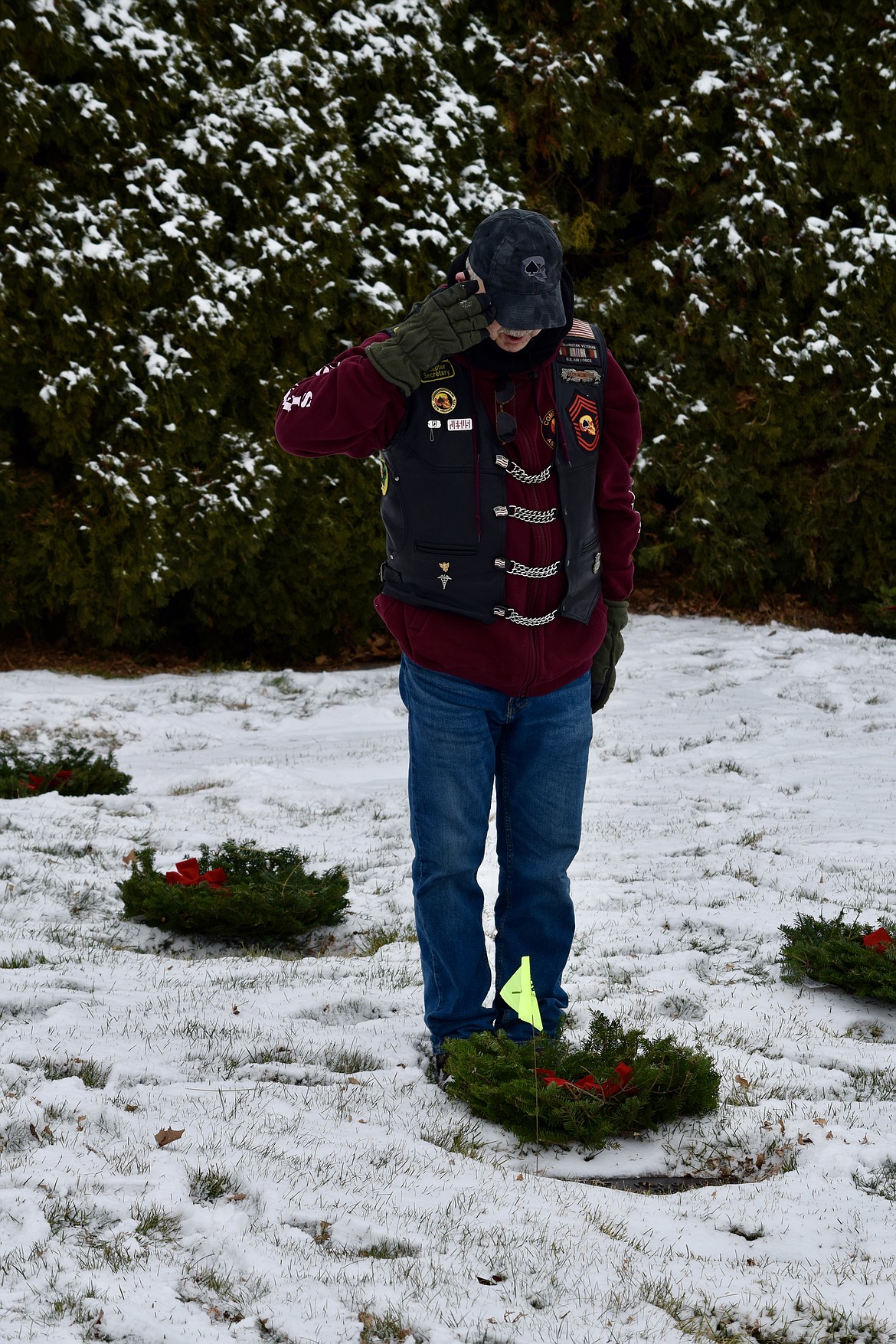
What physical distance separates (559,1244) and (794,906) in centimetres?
250

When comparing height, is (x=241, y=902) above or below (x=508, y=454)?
below

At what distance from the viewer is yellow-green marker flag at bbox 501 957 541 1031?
293 cm

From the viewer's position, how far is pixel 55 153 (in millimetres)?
7996

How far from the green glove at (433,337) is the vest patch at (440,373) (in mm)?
123

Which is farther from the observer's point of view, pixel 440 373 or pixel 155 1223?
pixel 440 373

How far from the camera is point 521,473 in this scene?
3109mm

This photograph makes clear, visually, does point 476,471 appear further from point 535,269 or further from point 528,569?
point 535,269

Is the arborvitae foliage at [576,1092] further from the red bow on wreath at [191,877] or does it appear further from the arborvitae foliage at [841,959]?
the red bow on wreath at [191,877]

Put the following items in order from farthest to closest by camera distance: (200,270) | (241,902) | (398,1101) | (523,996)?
(200,270), (241,902), (398,1101), (523,996)

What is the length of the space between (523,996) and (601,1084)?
320 mm

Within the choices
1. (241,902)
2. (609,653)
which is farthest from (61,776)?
(609,653)

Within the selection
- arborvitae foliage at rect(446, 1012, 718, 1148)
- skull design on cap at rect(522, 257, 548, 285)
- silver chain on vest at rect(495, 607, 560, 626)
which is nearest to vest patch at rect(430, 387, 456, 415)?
skull design on cap at rect(522, 257, 548, 285)

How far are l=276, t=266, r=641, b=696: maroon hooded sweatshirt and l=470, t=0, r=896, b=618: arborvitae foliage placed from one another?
669 cm

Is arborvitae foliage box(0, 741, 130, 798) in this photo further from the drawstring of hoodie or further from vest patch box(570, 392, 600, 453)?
vest patch box(570, 392, 600, 453)
